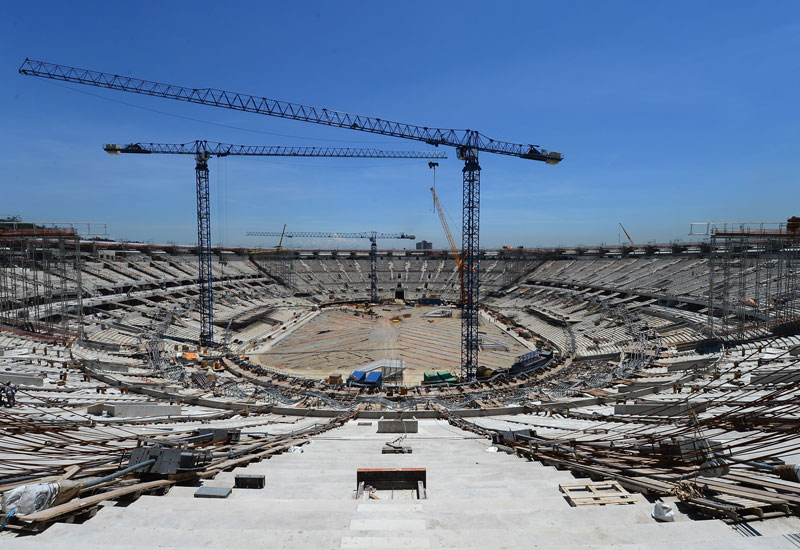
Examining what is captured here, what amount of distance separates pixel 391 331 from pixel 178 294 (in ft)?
91.7

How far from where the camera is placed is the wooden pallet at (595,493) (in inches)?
215

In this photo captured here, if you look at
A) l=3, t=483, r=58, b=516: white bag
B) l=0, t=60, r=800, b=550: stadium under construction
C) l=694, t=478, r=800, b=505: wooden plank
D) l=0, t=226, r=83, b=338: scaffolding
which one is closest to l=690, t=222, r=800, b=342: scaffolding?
l=0, t=60, r=800, b=550: stadium under construction

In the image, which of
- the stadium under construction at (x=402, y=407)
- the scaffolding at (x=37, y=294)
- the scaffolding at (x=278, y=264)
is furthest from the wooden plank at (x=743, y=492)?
the scaffolding at (x=278, y=264)

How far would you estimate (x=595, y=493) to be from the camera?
19.0ft

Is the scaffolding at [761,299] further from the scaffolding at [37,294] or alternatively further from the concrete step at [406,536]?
the scaffolding at [37,294]

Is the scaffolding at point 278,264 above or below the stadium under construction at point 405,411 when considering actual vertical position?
above

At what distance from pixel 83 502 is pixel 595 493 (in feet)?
20.2

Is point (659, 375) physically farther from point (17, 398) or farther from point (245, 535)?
point (17, 398)

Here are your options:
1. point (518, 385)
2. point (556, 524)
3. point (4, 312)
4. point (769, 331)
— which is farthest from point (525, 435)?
point (4, 312)

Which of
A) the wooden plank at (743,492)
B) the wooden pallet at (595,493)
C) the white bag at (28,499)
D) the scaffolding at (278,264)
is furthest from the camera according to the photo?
the scaffolding at (278,264)

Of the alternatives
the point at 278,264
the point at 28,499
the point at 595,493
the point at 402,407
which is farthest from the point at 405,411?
the point at 278,264

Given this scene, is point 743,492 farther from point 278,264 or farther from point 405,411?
point 278,264

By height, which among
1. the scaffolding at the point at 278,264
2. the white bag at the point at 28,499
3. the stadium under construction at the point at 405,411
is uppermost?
the scaffolding at the point at 278,264

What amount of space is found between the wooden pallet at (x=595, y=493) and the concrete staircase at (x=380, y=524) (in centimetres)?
12
